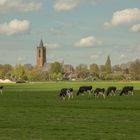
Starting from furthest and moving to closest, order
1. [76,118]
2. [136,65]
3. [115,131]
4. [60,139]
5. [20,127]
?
[136,65], [76,118], [20,127], [115,131], [60,139]

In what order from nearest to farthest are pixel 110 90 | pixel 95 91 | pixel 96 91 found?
1. pixel 96 91
2. pixel 95 91
3. pixel 110 90

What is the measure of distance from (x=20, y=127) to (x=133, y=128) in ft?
16.5

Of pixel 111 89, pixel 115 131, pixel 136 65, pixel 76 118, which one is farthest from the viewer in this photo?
pixel 136 65

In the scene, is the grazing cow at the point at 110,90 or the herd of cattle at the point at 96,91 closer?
the herd of cattle at the point at 96,91

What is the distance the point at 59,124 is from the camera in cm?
2077

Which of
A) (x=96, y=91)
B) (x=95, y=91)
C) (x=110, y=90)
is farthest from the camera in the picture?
(x=110, y=90)

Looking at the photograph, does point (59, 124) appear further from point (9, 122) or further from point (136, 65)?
point (136, 65)

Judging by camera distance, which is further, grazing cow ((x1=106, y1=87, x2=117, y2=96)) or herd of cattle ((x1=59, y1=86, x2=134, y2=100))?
grazing cow ((x1=106, y1=87, x2=117, y2=96))

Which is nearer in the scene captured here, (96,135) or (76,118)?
(96,135)

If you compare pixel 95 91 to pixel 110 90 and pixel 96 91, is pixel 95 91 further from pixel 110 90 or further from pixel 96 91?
pixel 110 90

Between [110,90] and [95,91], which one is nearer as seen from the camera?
[95,91]

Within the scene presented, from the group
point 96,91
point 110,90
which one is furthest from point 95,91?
point 110,90

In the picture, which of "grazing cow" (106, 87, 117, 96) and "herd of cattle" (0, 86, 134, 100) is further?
"grazing cow" (106, 87, 117, 96)

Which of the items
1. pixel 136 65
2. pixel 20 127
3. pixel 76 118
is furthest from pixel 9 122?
pixel 136 65
